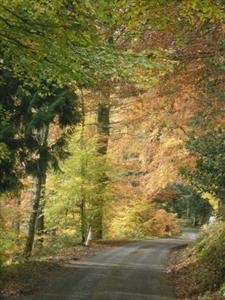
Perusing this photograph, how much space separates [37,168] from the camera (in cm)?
1505

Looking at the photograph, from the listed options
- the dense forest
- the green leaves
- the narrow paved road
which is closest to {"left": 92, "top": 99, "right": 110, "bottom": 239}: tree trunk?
the dense forest

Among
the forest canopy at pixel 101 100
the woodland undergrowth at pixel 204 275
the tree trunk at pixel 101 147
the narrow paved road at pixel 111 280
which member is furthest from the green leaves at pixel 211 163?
the tree trunk at pixel 101 147

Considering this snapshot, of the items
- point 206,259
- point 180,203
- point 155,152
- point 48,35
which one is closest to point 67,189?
point 155,152

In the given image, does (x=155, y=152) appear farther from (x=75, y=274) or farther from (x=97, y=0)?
(x=97, y=0)

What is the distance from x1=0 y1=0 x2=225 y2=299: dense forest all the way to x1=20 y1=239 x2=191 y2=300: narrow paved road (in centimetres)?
154

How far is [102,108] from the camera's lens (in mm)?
Answer: 28484

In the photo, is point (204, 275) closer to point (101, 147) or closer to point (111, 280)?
point (111, 280)

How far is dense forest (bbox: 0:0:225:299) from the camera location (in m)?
7.33

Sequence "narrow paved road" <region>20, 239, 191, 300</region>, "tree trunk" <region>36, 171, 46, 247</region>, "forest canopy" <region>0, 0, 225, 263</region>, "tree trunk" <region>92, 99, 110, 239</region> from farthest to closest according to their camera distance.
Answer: "tree trunk" <region>92, 99, 110, 239</region> → "tree trunk" <region>36, 171, 46, 247</region> → "narrow paved road" <region>20, 239, 191, 300</region> → "forest canopy" <region>0, 0, 225, 263</region>

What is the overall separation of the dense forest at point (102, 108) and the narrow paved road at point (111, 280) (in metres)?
1.54

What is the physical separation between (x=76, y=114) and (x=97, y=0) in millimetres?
8527

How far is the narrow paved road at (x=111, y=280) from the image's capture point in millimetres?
12117

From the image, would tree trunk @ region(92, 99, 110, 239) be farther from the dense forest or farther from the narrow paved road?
the narrow paved road

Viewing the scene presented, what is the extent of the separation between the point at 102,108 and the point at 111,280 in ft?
51.1
